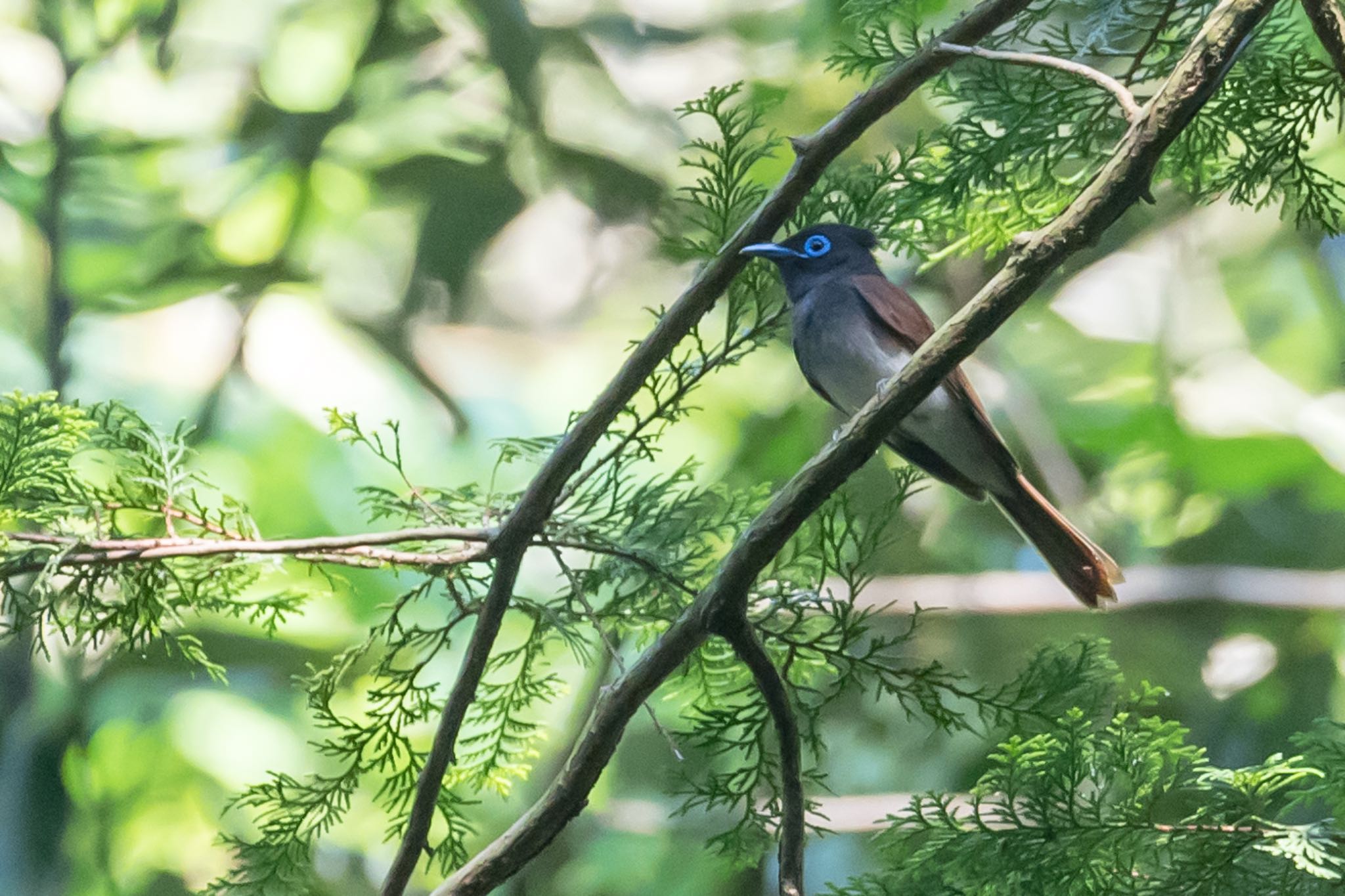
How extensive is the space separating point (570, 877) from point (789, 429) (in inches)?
34.8

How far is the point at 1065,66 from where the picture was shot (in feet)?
2.65

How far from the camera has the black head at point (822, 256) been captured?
4.09 feet

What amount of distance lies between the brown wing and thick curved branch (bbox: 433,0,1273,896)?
528 mm

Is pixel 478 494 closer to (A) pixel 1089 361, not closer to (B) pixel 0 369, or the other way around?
(B) pixel 0 369

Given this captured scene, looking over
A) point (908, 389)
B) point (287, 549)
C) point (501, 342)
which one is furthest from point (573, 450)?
point (501, 342)

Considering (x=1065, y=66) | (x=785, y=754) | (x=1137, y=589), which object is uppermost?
(x=1137, y=589)

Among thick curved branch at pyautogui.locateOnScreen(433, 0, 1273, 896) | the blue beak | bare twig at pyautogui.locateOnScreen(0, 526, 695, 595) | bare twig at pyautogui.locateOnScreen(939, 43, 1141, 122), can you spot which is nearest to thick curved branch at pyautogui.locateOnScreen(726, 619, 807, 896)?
thick curved branch at pyautogui.locateOnScreen(433, 0, 1273, 896)

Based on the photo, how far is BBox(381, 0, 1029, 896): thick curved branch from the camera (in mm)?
971

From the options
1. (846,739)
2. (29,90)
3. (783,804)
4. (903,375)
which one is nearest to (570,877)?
(846,739)

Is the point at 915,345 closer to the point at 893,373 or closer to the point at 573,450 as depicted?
the point at 893,373

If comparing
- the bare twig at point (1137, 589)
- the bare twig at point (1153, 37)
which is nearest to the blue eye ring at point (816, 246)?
the bare twig at point (1153, 37)

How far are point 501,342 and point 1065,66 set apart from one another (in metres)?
1.63

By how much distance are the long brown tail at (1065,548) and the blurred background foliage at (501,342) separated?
31.6 inches

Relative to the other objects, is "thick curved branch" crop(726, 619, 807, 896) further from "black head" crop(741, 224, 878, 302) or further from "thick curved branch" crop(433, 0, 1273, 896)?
"black head" crop(741, 224, 878, 302)
